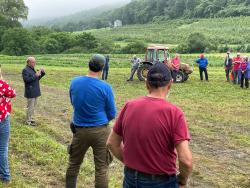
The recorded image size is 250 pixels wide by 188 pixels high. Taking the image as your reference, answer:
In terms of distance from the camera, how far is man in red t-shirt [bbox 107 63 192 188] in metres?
3.39

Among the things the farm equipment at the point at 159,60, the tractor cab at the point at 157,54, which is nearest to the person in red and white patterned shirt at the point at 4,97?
the farm equipment at the point at 159,60

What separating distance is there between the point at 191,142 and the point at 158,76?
20.8ft

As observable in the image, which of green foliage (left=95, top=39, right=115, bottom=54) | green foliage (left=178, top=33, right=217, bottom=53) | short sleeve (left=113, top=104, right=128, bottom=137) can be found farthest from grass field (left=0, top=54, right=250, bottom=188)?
green foliage (left=95, top=39, right=115, bottom=54)

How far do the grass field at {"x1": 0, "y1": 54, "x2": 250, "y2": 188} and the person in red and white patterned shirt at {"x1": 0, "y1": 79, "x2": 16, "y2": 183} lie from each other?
22 cm

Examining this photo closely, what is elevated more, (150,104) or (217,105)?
(150,104)

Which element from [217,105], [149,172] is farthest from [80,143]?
[217,105]

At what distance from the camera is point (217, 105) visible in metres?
15.0

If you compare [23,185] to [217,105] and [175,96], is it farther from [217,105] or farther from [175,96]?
[175,96]

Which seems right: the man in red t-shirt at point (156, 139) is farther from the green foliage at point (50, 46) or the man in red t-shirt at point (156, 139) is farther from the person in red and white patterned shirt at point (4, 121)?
the green foliage at point (50, 46)

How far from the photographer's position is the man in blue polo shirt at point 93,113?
5207mm

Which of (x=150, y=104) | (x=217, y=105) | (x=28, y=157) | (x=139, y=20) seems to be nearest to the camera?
(x=150, y=104)

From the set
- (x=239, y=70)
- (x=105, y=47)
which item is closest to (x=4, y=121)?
(x=239, y=70)

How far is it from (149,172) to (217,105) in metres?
11.8

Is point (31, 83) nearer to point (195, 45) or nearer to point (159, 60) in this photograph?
point (159, 60)
